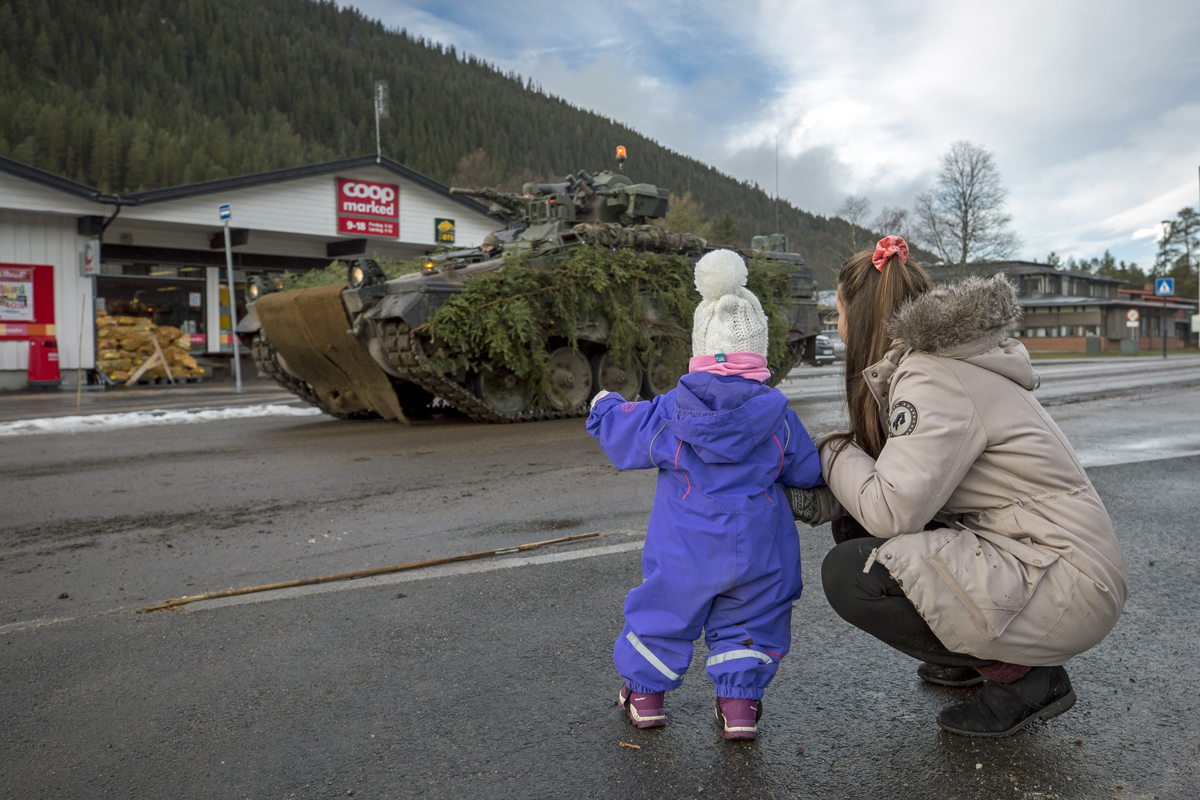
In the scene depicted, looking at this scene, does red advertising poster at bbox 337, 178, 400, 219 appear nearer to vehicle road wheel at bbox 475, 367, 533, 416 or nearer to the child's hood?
vehicle road wheel at bbox 475, 367, 533, 416

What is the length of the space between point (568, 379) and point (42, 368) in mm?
13342

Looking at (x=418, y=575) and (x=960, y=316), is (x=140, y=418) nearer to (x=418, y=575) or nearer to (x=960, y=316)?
(x=418, y=575)

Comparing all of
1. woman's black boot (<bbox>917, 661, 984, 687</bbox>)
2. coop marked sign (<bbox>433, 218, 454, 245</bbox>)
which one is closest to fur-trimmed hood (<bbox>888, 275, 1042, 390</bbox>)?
woman's black boot (<bbox>917, 661, 984, 687</bbox>)

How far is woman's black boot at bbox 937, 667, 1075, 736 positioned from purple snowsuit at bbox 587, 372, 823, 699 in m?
0.53

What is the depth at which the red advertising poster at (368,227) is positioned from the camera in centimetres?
2423

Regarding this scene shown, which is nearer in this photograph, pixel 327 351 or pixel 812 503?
pixel 812 503

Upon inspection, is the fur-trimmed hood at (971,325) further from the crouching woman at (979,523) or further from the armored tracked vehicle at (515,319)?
the armored tracked vehicle at (515,319)

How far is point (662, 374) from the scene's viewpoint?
12484 mm

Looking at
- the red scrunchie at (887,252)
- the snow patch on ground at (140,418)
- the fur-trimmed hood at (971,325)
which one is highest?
the red scrunchie at (887,252)

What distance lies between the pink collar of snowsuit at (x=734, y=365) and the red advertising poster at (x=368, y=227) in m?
23.1

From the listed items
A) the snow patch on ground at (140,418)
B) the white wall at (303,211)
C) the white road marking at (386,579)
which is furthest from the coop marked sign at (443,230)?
the white road marking at (386,579)

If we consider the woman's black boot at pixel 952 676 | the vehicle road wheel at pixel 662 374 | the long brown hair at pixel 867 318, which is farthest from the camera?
the vehicle road wheel at pixel 662 374

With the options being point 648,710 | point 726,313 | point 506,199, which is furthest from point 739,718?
point 506,199

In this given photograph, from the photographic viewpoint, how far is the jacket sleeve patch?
91.1 inches
